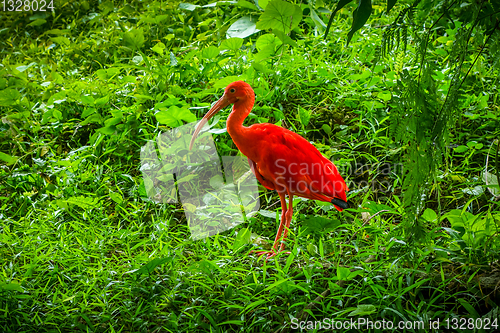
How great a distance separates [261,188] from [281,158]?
23.0 inches

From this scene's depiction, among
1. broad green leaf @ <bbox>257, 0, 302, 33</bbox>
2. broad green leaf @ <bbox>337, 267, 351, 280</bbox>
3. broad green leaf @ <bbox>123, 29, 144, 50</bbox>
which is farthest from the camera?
broad green leaf @ <bbox>123, 29, 144, 50</bbox>

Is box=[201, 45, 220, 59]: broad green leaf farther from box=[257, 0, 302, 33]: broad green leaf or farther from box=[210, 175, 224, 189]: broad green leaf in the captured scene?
box=[210, 175, 224, 189]: broad green leaf

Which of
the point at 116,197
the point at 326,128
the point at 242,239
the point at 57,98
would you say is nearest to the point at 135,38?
the point at 57,98

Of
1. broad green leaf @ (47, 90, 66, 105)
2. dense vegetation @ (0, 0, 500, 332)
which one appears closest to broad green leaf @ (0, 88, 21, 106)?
dense vegetation @ (0, 0, 500, 332)

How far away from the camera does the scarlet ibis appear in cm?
193

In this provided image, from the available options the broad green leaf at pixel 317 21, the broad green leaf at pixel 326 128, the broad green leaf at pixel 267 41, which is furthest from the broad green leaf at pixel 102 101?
the broad green leaf at pixel 317 21

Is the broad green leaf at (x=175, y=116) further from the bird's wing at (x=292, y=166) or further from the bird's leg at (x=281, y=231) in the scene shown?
the bird's leg at (x=281, y=231)

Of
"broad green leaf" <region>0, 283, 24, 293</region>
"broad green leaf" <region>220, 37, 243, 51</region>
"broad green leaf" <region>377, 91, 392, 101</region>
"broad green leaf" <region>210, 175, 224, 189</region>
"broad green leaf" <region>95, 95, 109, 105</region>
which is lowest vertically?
"broad green leaf" <region>0, 283, 24, 293</region>

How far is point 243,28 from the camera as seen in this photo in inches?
133

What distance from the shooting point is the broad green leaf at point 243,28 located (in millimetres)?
3316

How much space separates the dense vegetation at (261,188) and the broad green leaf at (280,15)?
0.05 feet

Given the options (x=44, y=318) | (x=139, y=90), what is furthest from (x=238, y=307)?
(x=139, y=90)

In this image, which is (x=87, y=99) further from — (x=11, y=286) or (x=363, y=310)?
(x=363, y=310)

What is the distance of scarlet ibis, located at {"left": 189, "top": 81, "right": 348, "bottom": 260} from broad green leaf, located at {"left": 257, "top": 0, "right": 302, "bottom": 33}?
90 centimetres
